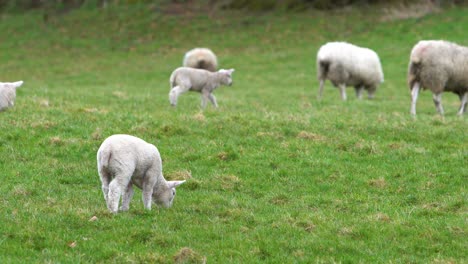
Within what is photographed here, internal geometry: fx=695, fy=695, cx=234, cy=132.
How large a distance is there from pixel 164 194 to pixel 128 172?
1.16 m

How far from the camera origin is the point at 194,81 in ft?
63.4

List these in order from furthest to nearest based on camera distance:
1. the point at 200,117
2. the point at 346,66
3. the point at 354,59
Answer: the point at 354,59, the point at 346,66, the point at 200,117

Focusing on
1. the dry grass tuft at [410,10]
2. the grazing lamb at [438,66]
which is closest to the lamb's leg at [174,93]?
the grazing lamb at [438,66]

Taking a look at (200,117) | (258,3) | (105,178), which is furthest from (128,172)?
(258,3)

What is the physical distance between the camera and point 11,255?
7.89 m

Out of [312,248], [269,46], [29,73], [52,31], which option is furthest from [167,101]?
[52,31]

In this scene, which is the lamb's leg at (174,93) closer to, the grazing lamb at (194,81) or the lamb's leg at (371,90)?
the grazing lamb at (194,81)

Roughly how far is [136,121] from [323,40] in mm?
28063

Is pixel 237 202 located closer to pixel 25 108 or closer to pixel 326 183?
pixel 326 183

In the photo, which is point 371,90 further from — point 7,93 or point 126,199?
point 126,199

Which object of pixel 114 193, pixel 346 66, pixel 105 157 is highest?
pixel 105 157

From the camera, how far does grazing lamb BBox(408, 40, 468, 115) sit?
64.1ft

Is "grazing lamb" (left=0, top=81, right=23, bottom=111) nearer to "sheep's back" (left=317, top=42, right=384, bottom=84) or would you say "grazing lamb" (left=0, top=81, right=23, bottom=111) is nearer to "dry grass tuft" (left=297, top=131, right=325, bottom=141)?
"dry grass tuft" (left=297, top=131, right=325, bottom=141)

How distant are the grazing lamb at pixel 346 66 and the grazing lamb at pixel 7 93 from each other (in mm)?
13176
